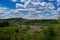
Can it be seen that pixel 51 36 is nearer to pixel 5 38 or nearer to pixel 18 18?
pixel 5 38

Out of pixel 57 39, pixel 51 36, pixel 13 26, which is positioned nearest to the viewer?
pixel 57 39

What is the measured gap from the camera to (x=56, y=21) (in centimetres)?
579

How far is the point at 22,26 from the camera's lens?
29.9ft

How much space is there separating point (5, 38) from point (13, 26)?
93.8 inches

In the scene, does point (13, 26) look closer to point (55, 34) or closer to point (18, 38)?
point (18, 38)

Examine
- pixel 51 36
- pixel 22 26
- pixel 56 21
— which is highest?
pixel 56 21

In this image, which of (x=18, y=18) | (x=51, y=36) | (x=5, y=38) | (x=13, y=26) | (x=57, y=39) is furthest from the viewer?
(x=13, y=26)

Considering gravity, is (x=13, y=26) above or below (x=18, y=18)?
below

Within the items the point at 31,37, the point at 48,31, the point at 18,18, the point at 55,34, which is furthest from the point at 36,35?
the point at 18,18

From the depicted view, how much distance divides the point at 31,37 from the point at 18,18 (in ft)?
6.36

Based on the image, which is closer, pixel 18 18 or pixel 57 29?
pixel 57 29

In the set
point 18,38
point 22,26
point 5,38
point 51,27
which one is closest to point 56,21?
point 51,27

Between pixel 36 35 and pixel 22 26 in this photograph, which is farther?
pixel 22 26

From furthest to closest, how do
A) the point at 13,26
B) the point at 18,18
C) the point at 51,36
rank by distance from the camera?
the point at 13,26 → the point at 18,18 → the point at 51,36
